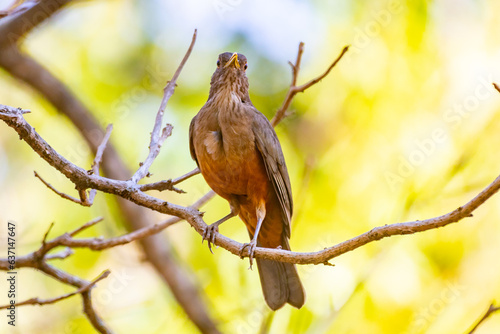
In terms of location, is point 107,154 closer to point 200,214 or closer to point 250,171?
point 250,171

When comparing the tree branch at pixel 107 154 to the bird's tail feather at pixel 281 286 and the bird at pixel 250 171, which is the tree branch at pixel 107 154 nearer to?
the bird's tail feather at pixel 281 286

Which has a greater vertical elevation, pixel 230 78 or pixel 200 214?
pixel 230 78

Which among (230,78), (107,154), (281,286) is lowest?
(281,286)

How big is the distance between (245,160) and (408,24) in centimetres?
367

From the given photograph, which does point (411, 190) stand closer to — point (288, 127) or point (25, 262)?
point (288, 127)

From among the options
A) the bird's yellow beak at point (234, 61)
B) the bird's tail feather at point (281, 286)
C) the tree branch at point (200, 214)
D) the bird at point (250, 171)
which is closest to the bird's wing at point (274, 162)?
the bird at point (250, 171)

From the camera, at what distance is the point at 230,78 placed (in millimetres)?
5336

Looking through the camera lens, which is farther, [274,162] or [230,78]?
[230,78]

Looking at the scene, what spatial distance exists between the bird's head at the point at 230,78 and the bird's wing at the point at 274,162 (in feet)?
1.31

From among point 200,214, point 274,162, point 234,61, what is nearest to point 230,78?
point 234,61

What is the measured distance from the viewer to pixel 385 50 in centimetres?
723

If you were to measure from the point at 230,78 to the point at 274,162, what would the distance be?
1011 mm

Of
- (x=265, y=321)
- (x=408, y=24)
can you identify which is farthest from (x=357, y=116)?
(x=265, y=321)

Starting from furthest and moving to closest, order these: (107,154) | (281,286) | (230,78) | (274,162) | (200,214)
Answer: (107,154), (230,78), (281,286), (274,162), (200,214)
